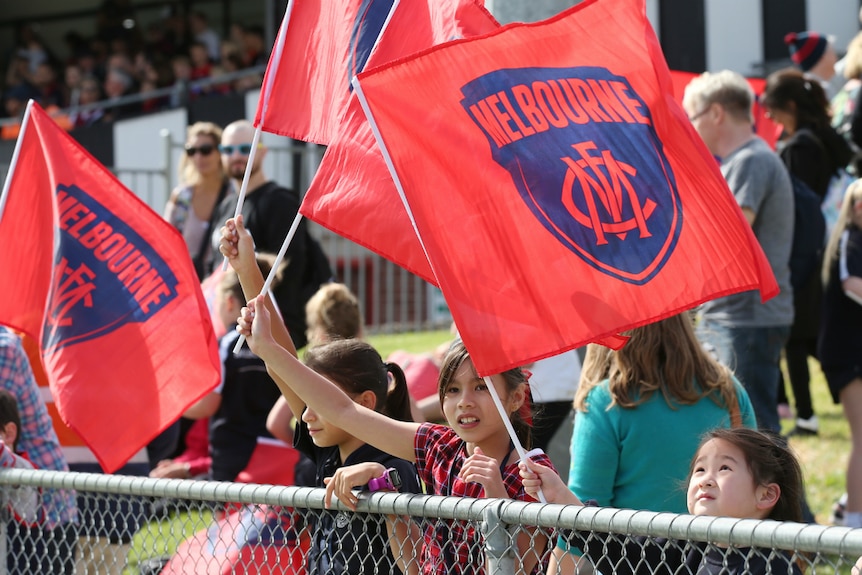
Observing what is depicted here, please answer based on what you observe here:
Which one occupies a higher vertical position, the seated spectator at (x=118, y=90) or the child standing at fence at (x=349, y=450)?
the seated spectator at (x=118, y=90)

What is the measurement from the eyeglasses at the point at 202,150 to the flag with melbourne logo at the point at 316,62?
342 cm

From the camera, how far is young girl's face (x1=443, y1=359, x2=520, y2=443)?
341cm

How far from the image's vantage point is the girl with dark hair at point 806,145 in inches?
264

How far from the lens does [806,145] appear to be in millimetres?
6926

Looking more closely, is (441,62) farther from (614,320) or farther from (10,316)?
(10,316)

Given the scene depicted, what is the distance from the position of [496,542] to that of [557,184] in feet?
2.93

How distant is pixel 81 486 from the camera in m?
3.64

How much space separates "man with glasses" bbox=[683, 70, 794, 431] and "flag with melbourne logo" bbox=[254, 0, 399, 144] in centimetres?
215

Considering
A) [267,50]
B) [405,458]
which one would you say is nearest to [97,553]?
[405,458]

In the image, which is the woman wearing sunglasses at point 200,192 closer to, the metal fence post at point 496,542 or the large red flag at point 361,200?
the large red flag at point 361,200

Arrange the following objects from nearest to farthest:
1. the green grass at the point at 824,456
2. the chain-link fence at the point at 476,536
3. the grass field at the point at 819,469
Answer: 1. the chain-link fence at the point at 476,536
2. the grass field at the point at 819,469
3. the green grass at the point at 824,456

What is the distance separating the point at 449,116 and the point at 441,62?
0.43 ft

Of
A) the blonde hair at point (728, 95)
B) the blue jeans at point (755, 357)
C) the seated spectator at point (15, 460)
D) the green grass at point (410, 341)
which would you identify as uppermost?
the blonde hair at point (728, 95)

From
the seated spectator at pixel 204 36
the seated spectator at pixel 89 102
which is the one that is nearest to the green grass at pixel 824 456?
the seated spectator at pixel 89 102
